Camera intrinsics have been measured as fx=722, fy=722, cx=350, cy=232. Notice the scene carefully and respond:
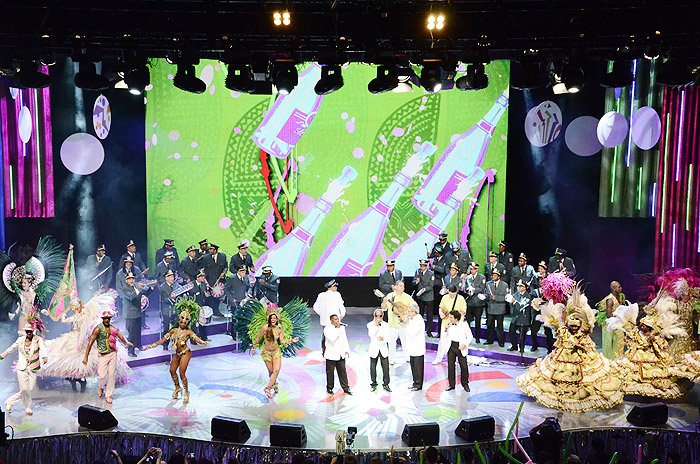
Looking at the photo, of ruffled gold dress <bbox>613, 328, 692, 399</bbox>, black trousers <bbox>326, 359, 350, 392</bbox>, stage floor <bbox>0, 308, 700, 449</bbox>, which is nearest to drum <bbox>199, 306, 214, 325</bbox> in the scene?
stage floor <bbox>0, 308, 700, 449</bbox>

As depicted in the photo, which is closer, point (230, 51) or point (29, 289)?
point (230, 51)

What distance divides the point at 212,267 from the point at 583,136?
780 centimetres

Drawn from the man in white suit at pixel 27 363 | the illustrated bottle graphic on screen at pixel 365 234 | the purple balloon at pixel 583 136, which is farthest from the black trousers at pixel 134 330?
the purple balloon at pixel 583 136

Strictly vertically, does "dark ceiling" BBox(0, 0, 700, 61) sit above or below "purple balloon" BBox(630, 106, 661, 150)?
above

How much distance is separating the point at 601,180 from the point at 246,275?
7.25m

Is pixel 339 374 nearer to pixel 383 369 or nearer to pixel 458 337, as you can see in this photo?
pixel 383 369

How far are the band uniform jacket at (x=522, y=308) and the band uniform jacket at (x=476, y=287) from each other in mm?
743

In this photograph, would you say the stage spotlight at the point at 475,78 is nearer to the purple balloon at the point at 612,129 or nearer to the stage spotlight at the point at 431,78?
the stage spotlight at the point at 431,78

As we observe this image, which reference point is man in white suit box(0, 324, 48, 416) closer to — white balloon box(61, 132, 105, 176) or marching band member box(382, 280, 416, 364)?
white balloon box(61, 132, 105, 176)

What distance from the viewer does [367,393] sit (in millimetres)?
10758

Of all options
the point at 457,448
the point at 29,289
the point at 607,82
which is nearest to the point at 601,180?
the point at 607,82

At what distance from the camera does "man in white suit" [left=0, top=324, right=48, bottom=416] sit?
9516 millimetres

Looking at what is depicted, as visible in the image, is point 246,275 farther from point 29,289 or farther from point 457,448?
point 457,448

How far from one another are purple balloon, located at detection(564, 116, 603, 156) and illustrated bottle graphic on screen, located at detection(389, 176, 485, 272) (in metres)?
2.14
